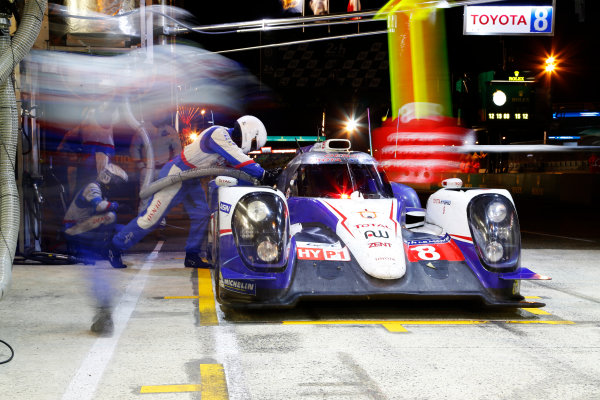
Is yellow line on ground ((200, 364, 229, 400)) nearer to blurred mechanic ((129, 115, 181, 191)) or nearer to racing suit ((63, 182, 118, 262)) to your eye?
racing suit ((63, 182, 118, 262))

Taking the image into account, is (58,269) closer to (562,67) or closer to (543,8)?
(543,8)

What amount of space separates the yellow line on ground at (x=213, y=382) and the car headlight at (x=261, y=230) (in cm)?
134

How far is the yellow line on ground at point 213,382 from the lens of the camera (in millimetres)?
3245

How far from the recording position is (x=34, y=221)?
812 centimetres

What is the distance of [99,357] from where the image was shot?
3916 mm

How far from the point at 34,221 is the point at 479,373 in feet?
20.4

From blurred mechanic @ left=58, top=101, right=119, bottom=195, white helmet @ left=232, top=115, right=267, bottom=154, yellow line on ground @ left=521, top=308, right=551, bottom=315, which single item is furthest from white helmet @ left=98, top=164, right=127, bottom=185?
yellow line on ground @ left=521, top=308, right=551, bottom=315

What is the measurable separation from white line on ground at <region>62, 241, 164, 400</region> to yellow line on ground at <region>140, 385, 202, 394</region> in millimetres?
261

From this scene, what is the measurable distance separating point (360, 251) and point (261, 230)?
78 cm

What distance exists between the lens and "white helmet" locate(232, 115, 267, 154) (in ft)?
24.8

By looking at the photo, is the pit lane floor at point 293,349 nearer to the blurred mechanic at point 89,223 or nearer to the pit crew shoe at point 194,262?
the pit crew shoe at point 194,262

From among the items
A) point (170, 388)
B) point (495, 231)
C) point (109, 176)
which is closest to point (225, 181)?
point (495, 231)

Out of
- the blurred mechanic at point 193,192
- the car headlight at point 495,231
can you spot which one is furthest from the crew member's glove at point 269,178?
the car headlight at point 495,231

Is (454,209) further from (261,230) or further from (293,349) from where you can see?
(293,349)
